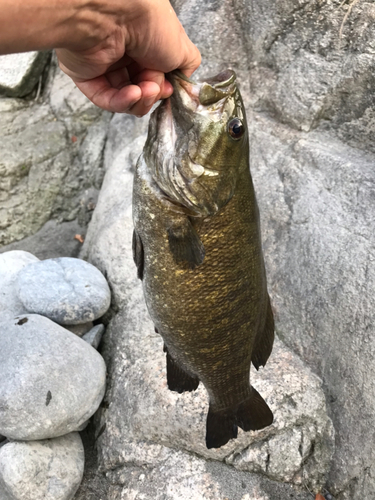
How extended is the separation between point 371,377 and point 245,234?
1.37 metres

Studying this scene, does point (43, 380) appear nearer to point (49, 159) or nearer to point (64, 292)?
point (64, 292)

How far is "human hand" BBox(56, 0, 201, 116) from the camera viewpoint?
1.33 metres

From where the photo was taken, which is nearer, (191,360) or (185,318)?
(185,318)

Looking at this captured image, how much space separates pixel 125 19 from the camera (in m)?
1.35

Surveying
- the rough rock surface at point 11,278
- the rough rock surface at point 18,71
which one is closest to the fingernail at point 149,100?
the rough rock surface at point 11,278

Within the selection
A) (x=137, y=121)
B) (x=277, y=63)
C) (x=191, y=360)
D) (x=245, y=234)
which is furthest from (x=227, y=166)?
(x=137, y=121)

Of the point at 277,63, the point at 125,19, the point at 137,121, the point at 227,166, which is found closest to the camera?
the point at 125,19

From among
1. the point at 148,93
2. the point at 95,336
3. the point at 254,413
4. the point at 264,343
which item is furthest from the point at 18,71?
the point at 254,413

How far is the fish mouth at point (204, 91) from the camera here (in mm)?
1492

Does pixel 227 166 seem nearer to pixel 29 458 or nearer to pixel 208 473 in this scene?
pixel 208 473

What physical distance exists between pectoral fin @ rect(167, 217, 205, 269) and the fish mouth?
1.32 feet

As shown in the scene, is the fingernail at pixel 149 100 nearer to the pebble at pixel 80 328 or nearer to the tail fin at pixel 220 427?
the tail fin at pixel 220 427

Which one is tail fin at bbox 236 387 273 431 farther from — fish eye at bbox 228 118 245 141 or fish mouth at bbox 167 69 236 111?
fish mouth at bbox 167 69 236 111

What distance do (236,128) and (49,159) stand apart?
3.86m
